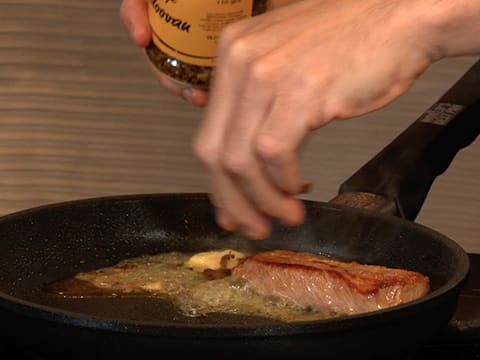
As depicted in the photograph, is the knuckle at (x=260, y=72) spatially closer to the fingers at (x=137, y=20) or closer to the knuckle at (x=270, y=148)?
the knuckle at (x=270, y=148)

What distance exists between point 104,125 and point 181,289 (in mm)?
996

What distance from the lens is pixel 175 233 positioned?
1450 mm

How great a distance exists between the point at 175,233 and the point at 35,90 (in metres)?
0.83

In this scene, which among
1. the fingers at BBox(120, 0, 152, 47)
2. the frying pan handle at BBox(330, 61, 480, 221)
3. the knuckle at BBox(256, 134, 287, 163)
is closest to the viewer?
the knuckle at BBox(256, 134, 287, 163)

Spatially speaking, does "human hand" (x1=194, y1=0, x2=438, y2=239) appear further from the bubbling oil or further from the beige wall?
the beige wall

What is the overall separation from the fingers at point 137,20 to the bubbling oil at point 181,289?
31cm

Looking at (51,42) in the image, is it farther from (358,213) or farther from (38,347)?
(38,347)

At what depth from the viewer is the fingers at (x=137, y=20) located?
3.69 feet

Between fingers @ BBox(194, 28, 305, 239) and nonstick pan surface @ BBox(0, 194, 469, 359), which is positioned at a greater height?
fingers @ BBox(194, 28, 305, 239)

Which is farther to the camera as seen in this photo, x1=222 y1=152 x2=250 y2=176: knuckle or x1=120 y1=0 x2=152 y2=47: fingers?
x1=120 y1=0 x2=152 y2=47: fingers

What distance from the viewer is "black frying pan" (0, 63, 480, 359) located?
95 centimetres

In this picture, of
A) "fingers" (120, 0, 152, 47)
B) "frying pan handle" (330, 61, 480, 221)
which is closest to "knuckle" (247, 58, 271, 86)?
"fingers" (120, 0, 152, 47)

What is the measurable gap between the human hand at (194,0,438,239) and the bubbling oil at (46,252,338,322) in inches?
10.1

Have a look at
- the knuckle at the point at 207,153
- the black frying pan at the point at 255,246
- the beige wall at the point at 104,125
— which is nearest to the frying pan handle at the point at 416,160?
the black frying pan at the point at 255,246
